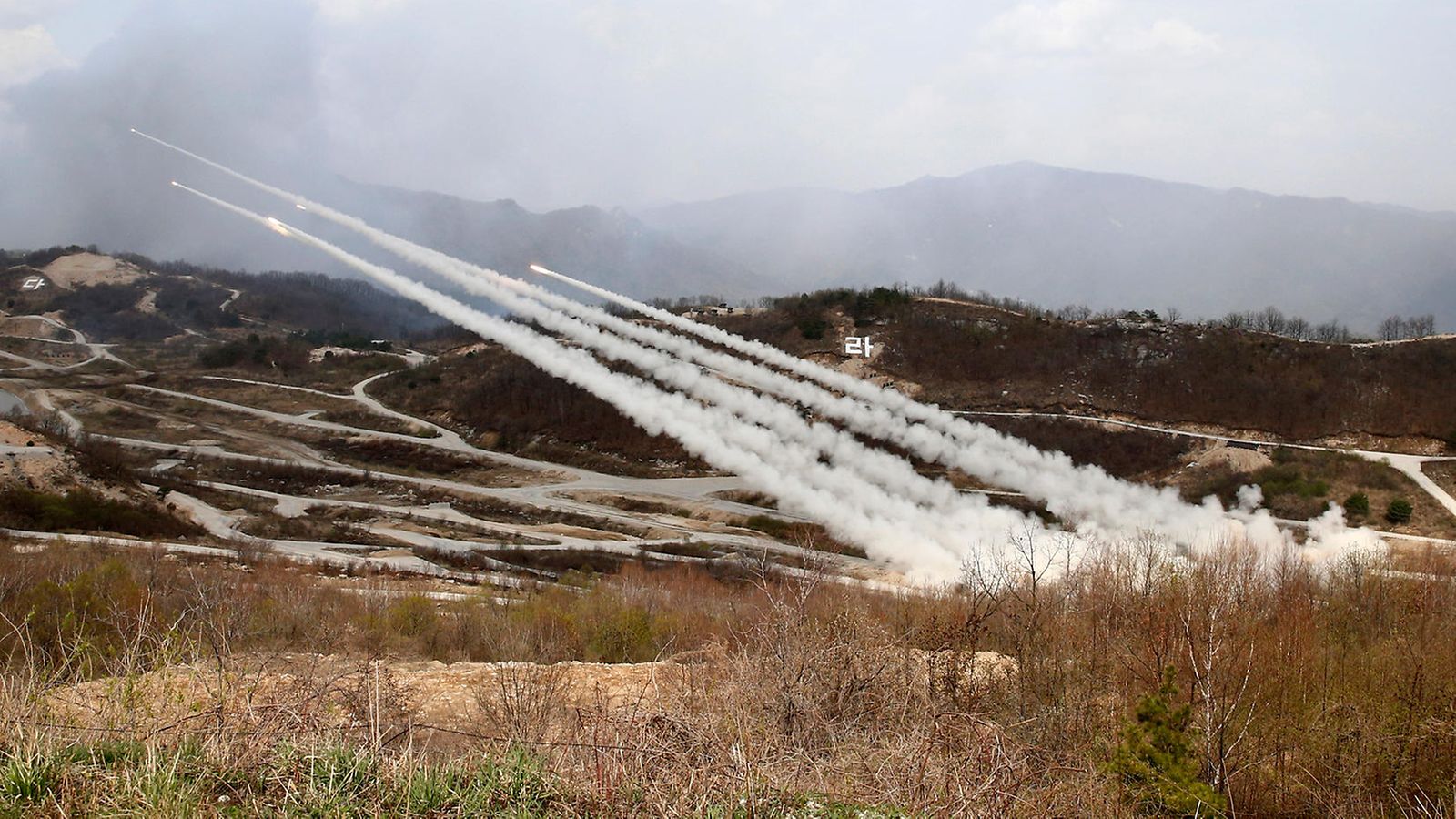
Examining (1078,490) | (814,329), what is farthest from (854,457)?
(814,329)

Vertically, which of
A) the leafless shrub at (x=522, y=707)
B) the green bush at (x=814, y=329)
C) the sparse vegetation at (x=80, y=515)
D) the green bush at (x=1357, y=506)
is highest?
the green bush at (x=814, y=329)

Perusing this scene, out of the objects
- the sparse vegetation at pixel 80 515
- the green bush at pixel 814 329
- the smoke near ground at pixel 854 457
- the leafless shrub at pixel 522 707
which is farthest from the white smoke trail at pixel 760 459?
the green bush at pixel 814 329

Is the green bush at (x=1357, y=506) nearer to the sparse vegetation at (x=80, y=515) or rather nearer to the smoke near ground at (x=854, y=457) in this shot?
the smoke near ground at (x=854, y=457)

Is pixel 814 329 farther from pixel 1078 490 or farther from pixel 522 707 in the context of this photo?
pixel 522 707

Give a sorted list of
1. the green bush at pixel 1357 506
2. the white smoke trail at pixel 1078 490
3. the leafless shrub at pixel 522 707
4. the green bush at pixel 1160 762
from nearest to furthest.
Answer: the green bush at pixel 1160 762, the leafless shrub at pixel 522 707, the white smoke trail at pixel 1078 490, the green bush at pixel 1357 506

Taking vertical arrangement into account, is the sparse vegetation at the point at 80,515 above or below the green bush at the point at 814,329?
below

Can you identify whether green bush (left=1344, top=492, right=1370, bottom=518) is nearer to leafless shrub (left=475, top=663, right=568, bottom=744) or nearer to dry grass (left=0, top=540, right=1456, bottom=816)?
dry grass (left=0, top=540, right=1456, bottom=816)

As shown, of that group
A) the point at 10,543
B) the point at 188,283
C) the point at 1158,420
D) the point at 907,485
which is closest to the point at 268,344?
the point at 188,283
